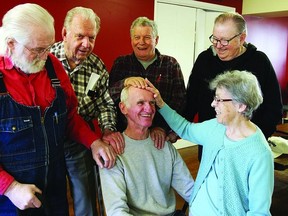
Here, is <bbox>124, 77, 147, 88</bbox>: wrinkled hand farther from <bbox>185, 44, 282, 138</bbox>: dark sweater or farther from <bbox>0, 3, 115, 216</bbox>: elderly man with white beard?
<bbox>185, 44, 282, 138</bbox>: dark sweater

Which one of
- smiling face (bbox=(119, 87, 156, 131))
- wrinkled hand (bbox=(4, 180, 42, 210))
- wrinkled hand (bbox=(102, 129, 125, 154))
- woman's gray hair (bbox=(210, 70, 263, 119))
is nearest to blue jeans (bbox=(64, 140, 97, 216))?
wrinkled hand (bbox=(102, 129, 125, 154))

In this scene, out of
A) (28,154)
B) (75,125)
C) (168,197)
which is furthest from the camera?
(168,197)

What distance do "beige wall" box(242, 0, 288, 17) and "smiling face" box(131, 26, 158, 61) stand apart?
12.3 ft

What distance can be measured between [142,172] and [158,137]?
0.22 m

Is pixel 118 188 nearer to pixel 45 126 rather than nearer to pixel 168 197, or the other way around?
pixel 168 197

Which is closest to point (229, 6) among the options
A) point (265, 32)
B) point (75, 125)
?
point (265, 32)

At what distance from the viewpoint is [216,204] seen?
1562 mm

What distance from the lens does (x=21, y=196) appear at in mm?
1225

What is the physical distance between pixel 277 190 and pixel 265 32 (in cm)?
381

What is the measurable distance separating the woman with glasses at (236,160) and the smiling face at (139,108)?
1.18ft

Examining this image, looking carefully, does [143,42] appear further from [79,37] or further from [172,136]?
[172,136]

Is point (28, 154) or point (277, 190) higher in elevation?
point (28, 154)

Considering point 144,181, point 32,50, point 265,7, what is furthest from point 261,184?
point 265,7

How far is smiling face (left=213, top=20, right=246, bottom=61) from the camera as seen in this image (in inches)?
73.4
